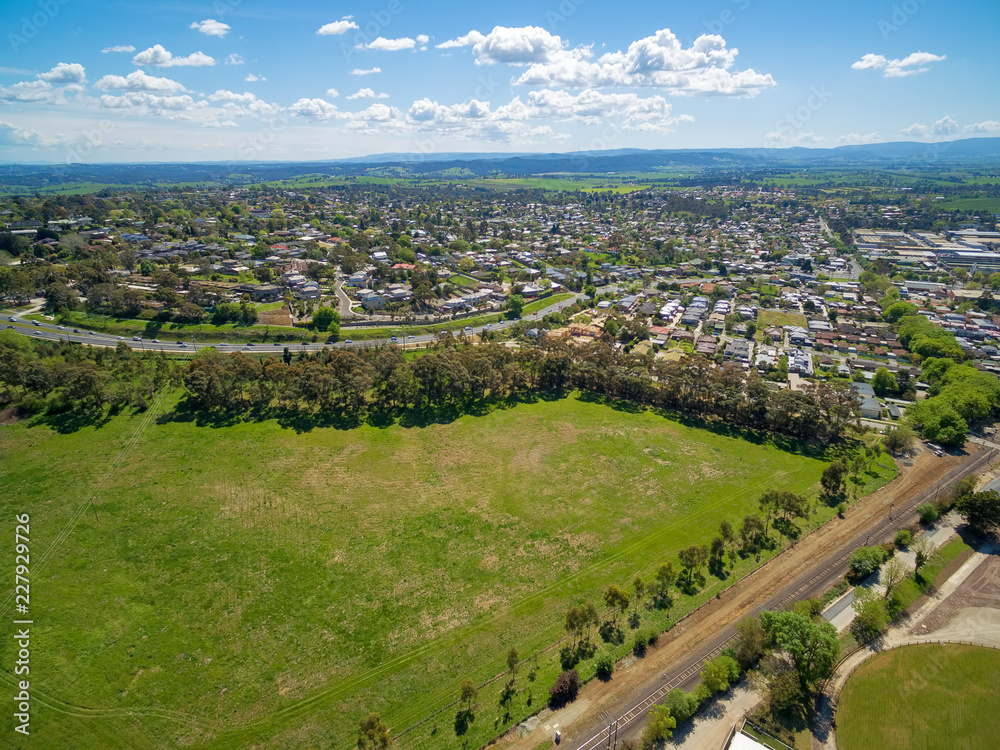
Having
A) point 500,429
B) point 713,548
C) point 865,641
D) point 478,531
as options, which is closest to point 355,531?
point 478,531

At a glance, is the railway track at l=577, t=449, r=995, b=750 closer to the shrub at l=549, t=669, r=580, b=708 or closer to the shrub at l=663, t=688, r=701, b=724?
the shrub at l=663, t=688, r=701, b=724

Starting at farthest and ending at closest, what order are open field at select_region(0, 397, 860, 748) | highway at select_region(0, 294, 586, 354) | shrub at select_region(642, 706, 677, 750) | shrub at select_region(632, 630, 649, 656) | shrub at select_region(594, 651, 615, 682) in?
1. highway at select_region(0, 294, 586, 354)
2. shrub at select_region(632, 630, 649, 656)
3. shrub at select_region(594, 651, 615, 682)
4. open field at select_region(0, 397, 860, 748)
5. shrub at select_region(642, 706, 677, 750)

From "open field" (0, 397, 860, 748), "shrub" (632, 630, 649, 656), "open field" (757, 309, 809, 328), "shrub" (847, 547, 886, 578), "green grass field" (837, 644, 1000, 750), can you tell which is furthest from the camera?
"open field" (757, 309, 809, 328)

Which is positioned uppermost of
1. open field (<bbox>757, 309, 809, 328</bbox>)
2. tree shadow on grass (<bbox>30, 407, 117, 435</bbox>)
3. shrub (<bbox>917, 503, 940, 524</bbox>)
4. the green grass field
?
open field (<bbox>757, 309, 809, 328</bbox>)

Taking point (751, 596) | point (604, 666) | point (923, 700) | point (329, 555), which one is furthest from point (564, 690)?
point (923, 700)

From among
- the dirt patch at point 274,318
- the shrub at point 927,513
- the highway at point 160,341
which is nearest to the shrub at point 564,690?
the shrub at point 927,513

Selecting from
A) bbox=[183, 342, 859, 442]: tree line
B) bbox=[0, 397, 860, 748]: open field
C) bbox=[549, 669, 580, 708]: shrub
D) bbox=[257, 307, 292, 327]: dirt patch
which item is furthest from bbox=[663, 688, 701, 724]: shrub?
bbox=[257, 307, 292, 327]: dirt patch

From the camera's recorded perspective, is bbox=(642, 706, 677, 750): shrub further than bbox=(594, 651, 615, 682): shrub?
No
